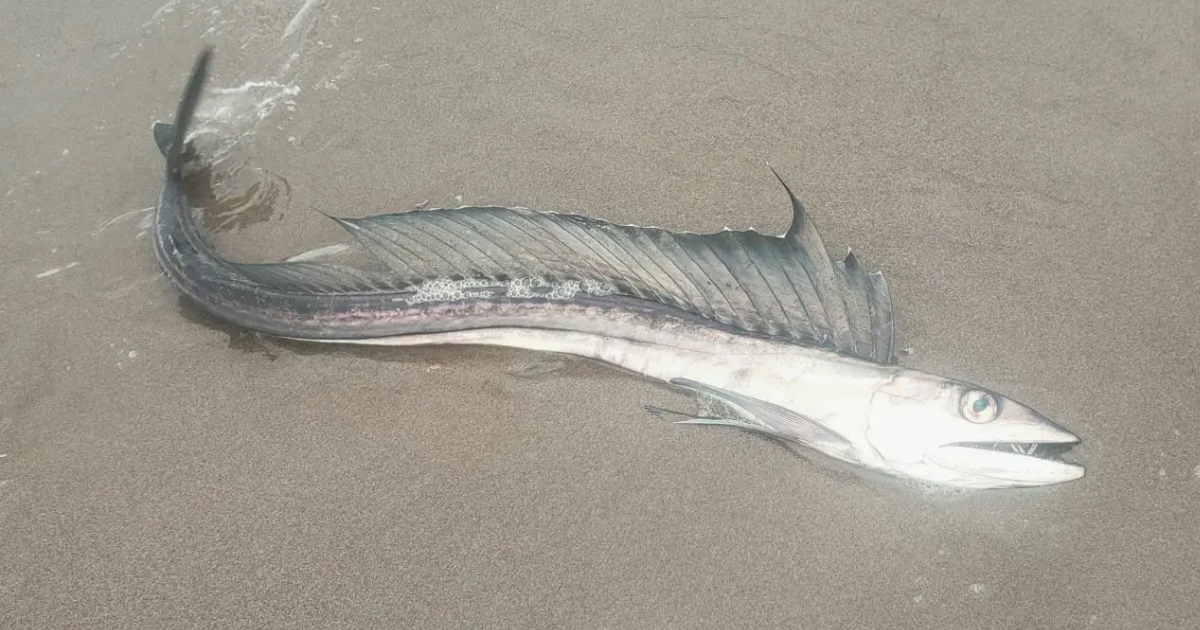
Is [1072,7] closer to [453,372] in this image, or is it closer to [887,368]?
[887,368]

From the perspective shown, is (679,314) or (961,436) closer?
(961,436)

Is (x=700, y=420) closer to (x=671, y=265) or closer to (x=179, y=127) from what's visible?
(x=671, y=265)

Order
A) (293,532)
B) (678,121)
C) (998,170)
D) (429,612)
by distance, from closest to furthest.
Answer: (429,612) → (293,532) → (998,170) → (678,121)

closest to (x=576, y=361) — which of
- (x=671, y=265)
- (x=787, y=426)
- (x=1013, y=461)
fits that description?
(x=671, y=265)

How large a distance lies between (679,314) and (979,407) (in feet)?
3.77

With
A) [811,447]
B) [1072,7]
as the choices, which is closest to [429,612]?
[811,447]

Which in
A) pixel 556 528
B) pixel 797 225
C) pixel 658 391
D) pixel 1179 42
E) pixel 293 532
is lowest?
pixel 293 532

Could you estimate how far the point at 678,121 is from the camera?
3891 mm

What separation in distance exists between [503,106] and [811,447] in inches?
93.2

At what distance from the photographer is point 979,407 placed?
8.74 feet

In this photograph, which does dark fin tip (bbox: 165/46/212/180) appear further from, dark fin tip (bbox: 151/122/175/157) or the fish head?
the fish head

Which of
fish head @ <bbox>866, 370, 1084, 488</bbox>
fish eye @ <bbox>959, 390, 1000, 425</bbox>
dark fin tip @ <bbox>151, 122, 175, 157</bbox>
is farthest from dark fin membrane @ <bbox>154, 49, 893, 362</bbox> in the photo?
dark fin tip @ <bbox>151, 122, 175, 157</bbox>

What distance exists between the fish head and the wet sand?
157 millimetres

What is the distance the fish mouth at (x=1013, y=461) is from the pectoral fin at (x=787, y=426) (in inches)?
13.6
